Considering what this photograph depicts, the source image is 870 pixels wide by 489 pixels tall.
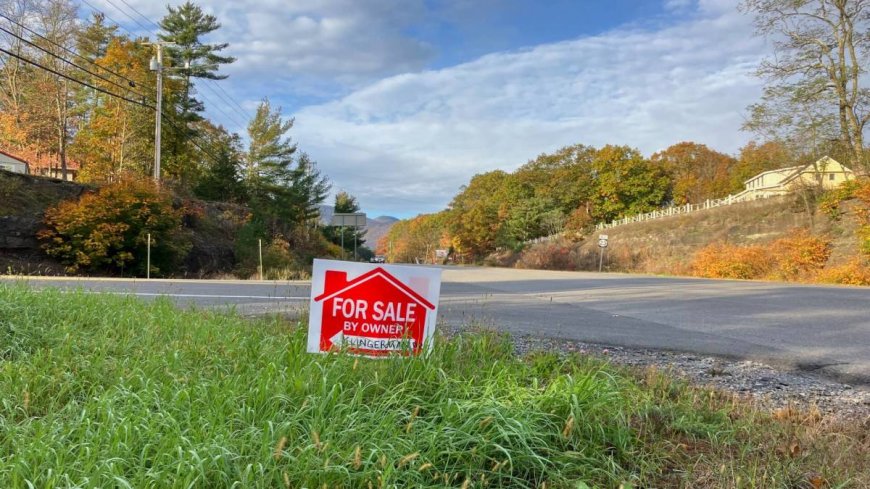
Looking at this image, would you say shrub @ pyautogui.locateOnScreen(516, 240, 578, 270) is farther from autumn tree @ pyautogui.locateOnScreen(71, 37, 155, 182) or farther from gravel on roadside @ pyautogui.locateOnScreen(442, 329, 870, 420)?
gravel on roadside @ pyautogui.locateOnScreen(442, 329, 870, 420)

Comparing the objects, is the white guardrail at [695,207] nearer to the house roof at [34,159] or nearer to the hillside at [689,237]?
the hillside at [689,237]

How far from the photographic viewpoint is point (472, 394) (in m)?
2.72

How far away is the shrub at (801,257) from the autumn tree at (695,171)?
129ft

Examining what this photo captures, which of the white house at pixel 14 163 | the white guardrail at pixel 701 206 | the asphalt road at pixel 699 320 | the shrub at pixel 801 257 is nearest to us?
the asphalt road at pixel 699 320

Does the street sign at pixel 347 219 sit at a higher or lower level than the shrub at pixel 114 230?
higher

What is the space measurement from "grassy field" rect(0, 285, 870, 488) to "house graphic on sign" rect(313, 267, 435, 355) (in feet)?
0.54

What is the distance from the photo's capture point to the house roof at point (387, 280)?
10.6 ft

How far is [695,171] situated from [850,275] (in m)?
54.7

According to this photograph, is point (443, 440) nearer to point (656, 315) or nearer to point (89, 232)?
point (656, 315)

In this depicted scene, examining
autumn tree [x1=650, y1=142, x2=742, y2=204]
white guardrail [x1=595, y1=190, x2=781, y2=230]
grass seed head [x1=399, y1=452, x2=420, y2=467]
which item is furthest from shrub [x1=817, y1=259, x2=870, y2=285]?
autumn tree [x1=650, y1=142, x2=742, y2=204]

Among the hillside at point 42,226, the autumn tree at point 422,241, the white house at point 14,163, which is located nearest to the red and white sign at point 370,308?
the hillside at point 42,226

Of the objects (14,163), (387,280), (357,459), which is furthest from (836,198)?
(14,163)

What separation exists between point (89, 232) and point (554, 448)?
18578 mm

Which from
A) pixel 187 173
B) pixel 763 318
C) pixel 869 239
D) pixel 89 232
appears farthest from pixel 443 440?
pixel 187 173
